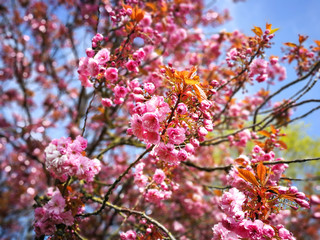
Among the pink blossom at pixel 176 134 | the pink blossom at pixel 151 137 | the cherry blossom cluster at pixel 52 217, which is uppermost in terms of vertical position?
the pink blossom at pixel 176 134

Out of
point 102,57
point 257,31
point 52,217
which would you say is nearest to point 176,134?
point 102,57

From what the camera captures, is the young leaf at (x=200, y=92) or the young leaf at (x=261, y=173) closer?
the young leaf at (x=200, y=92)

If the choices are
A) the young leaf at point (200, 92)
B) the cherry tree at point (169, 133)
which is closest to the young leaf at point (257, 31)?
the cherry tree at point (169, 133)

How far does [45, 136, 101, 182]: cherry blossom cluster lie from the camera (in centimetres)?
154

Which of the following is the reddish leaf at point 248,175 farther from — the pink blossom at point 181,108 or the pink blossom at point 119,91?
the pink blossom at point 119,91

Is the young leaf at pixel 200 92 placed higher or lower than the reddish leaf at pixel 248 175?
higher

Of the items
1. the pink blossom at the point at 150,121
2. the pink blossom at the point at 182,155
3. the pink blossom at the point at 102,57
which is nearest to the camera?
the pink blossom at the point at 150,121

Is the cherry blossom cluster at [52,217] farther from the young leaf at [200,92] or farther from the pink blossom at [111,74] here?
the young leaf at [200,92]

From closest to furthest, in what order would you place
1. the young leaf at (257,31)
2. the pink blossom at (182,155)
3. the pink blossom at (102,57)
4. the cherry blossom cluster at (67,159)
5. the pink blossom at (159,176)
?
the pink blossom at (182,155) < the cherry blossom cluster at (67,159) < the pink blossom at (102,57) < the pink blossom at (159,176) < the young leaf at (257,31)

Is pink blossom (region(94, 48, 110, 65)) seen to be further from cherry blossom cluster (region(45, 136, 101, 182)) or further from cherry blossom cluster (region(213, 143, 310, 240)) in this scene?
cherry blossom cluster (region(213, 143, 310, 240))

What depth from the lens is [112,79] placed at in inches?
68.2

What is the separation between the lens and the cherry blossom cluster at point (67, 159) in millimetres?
1542

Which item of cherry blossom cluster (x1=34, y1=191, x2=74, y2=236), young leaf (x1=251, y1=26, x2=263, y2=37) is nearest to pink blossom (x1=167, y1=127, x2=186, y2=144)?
cherry blossom cluster (x1=34, y1=191, x2=74, y2=236)

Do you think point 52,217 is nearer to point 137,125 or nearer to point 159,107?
point 137,125
